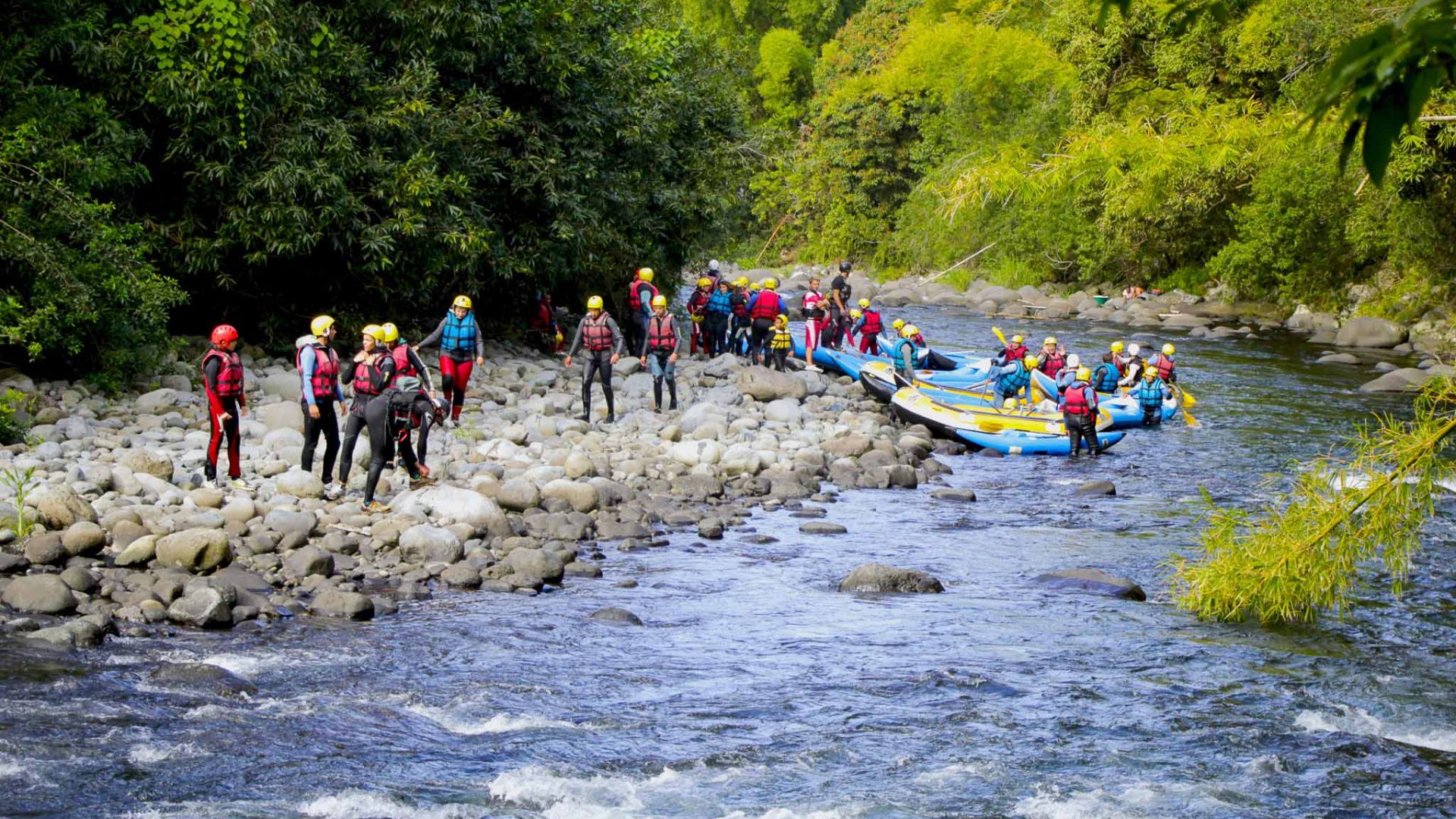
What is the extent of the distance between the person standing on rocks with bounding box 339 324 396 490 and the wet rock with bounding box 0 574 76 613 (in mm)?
3146

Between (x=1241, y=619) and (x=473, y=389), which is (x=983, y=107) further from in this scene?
(x=1241, y=619)

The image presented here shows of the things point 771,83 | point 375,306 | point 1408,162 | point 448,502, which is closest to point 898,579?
point 448,502

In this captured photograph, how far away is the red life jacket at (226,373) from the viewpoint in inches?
447

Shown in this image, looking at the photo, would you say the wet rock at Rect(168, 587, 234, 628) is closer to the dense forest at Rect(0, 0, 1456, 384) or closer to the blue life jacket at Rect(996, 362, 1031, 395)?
the dense forest at Rect(0, 0, 1456, 384)

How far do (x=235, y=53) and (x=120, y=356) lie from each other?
3592mm

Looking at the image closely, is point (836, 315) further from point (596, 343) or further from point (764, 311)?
point (596, 343)

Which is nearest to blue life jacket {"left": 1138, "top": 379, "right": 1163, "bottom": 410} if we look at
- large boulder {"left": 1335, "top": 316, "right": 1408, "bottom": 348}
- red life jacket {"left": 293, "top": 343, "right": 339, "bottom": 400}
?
large boulder {"left": 1335, "top": 316, "right": 1408, "bottom": 348}

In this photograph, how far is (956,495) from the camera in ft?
49.6

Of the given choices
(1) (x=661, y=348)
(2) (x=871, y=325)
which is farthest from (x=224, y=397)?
(2) (x=871, y=325)

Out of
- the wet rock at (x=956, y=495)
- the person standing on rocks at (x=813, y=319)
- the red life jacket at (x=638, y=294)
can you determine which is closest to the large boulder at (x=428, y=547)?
the wet rock at (x=956, y=495)

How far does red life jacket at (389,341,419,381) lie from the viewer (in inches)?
480

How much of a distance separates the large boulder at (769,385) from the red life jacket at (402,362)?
814 centimetres

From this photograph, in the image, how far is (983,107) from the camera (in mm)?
47375

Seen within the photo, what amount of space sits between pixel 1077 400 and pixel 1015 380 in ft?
6.28
